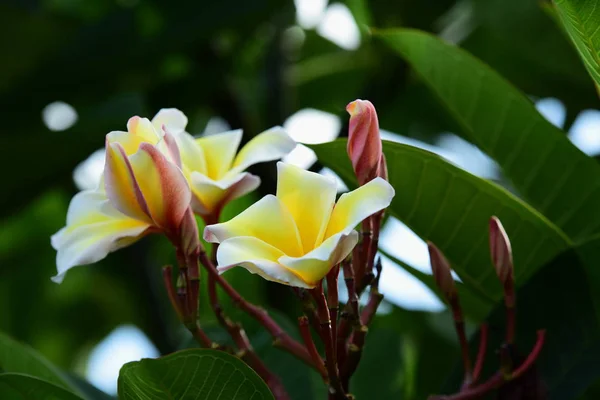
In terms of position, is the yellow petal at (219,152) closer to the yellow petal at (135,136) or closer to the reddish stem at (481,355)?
the yellow petal at (135,136)

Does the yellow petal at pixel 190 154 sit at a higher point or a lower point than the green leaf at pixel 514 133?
lower

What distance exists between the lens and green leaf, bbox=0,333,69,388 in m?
0.87

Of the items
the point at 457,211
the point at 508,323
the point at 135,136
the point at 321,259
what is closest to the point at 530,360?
the point at 508,323

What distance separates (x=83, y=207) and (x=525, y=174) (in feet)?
1.47

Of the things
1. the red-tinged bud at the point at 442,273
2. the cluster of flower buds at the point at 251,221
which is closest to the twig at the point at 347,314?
the cluster of flower buds at the point at 251,221

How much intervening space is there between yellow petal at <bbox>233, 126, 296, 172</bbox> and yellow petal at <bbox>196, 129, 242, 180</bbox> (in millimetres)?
11

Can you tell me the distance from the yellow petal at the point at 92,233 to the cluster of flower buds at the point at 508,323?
0.84 ft

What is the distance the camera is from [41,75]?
1.60 metres

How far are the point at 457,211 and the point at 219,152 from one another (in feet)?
0.74

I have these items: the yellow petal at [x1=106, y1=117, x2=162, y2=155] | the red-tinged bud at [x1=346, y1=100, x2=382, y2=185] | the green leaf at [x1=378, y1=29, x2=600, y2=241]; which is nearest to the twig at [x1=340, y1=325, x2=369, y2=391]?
the red-tinged bud at [x1=346, y1=100, x2=382, y2=185]

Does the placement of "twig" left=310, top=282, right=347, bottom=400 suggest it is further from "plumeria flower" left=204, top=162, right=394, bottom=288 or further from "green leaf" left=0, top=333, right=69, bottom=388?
"green leaf" left=0, top=333, right=69, bottom=388

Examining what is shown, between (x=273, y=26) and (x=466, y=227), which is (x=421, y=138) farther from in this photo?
(x=466, y=227)

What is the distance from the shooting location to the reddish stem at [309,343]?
2.18 ft

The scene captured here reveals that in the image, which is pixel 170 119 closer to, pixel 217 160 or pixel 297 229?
pixel 217 160
